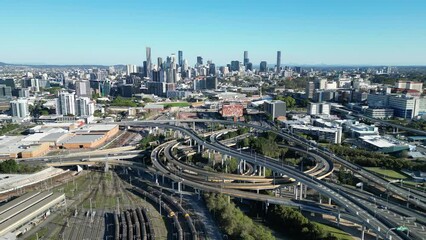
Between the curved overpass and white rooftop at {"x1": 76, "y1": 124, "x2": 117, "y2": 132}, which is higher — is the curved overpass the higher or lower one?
the lower one

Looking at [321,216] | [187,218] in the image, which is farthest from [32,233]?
[321,216]

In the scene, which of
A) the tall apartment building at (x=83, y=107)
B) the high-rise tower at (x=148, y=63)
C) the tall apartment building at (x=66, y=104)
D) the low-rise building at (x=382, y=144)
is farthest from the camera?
the high-rise tower at (x=148, y=63)

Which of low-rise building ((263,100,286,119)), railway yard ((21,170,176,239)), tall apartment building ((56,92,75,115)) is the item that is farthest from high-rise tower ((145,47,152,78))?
railway yard ((21,170,176,239))

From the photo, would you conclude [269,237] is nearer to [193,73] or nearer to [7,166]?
[7,166]

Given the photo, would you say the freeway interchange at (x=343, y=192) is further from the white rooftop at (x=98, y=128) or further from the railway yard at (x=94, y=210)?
the white rooftop at (x=98, y=128)

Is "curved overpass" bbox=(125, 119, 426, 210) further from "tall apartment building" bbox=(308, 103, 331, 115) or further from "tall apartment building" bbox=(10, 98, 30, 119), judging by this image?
"tall apartment building" bbox=(10, 98, 30, 119)

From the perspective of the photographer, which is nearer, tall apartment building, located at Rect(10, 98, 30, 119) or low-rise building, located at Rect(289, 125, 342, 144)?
low-rise building, located at Rect(289, 125, 342, 144)

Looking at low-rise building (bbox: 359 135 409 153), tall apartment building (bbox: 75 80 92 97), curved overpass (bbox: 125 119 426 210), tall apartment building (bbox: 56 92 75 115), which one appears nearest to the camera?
curved overpass (bbox: 125 119 426 210)

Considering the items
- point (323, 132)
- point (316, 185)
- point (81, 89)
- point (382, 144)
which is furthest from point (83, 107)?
point (382, 144)

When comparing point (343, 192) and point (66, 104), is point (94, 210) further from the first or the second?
point (66, 104)

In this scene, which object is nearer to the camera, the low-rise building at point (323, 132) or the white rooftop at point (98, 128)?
the low-rise building at point (323, 132)

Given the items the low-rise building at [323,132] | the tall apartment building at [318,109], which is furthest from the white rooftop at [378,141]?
the tall apartment building at [318,109]
